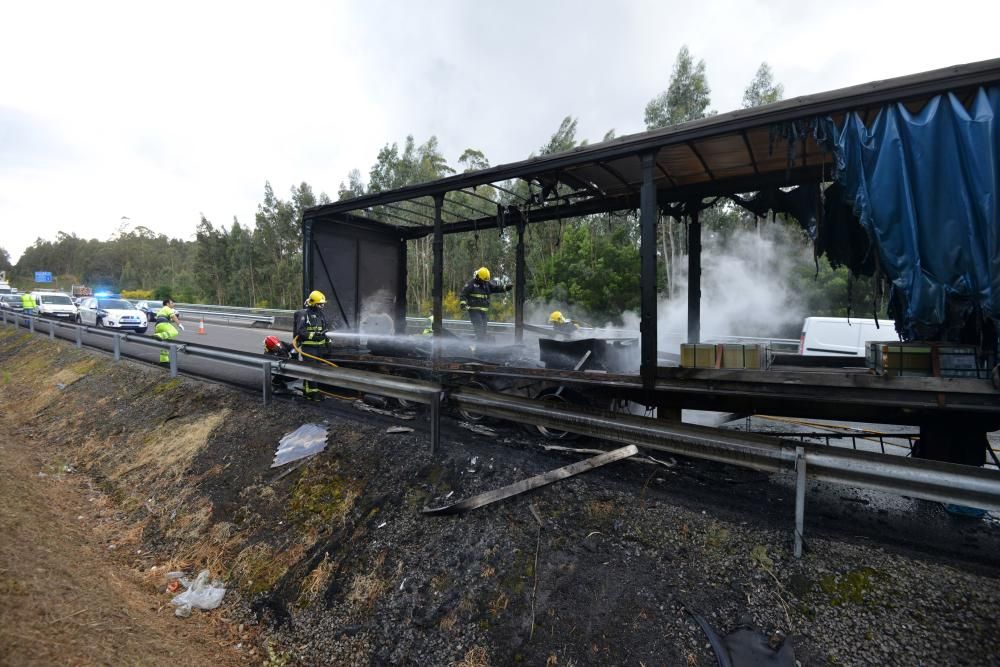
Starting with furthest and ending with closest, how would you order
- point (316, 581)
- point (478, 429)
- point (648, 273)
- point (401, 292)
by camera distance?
point (401, 292)
point (478, 429)
point (648, 273)
point (316, 581)

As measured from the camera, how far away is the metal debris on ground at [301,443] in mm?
4297

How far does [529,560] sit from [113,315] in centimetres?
2080

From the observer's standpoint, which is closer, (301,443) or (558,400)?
(301,443)

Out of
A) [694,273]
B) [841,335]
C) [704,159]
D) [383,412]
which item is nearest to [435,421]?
[383,412]

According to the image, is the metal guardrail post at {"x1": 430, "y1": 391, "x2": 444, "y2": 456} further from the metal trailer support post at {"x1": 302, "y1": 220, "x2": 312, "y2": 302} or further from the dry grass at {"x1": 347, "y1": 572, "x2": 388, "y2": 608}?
the metal trailer support post at {"x1": 302, "y1": 220, "x2": 312, "y2": 302}

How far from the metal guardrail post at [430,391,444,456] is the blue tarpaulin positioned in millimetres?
3385

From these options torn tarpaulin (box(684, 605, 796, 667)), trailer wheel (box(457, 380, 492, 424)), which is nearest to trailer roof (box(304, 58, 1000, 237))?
trailer wheel (box(457, 380, 492, 424))

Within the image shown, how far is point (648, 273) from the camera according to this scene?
13.3 ft

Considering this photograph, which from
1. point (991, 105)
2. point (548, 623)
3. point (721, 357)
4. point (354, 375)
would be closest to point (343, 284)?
point (354, 375)

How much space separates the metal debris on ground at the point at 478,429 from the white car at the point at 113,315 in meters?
18.3

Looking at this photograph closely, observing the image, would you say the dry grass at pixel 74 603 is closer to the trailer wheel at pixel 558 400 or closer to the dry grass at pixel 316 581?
the dry grass at pixel 316 581

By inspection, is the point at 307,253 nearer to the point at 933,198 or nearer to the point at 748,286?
the point at 933,198

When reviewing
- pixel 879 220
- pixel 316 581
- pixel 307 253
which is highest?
pixel 307 253

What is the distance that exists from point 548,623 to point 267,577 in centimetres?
202
